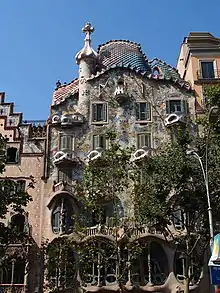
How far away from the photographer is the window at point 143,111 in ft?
123

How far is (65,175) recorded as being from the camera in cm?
3522

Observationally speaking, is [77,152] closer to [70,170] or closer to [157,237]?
[70,170]

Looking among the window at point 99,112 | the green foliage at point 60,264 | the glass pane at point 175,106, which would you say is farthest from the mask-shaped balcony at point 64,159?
the glass pane at point 175,106

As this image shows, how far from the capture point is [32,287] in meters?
31.4

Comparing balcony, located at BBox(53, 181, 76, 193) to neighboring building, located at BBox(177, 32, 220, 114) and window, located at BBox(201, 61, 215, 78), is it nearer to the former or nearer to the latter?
neighboring building, located at BBox(177, 32, 220, 114)

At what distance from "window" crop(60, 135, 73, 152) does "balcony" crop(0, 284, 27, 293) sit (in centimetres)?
1041

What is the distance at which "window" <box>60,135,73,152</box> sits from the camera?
1420 inches

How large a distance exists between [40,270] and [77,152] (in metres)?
9.21

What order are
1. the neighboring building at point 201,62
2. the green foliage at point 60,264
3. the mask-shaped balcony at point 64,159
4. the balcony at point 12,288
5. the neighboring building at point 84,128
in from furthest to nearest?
the neighboring building at point 201,62, the mask-shaped balcony at point 64,159, the neighboring building at point 84,128, the balcony at point 12,288, the green foliage at point 60,264

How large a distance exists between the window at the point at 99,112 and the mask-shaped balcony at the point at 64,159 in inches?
153

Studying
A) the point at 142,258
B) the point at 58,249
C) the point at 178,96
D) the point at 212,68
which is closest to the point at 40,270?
the point at 58,249

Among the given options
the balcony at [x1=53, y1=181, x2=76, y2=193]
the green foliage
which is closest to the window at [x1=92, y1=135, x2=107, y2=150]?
the balcony at [x1=53, y1=181, x2=76, y2=193]

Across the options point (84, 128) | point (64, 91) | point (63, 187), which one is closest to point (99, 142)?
point (84, 128)

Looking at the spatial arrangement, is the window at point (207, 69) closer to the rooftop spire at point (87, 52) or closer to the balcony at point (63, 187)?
the rooftop spire at point (87, 52)
